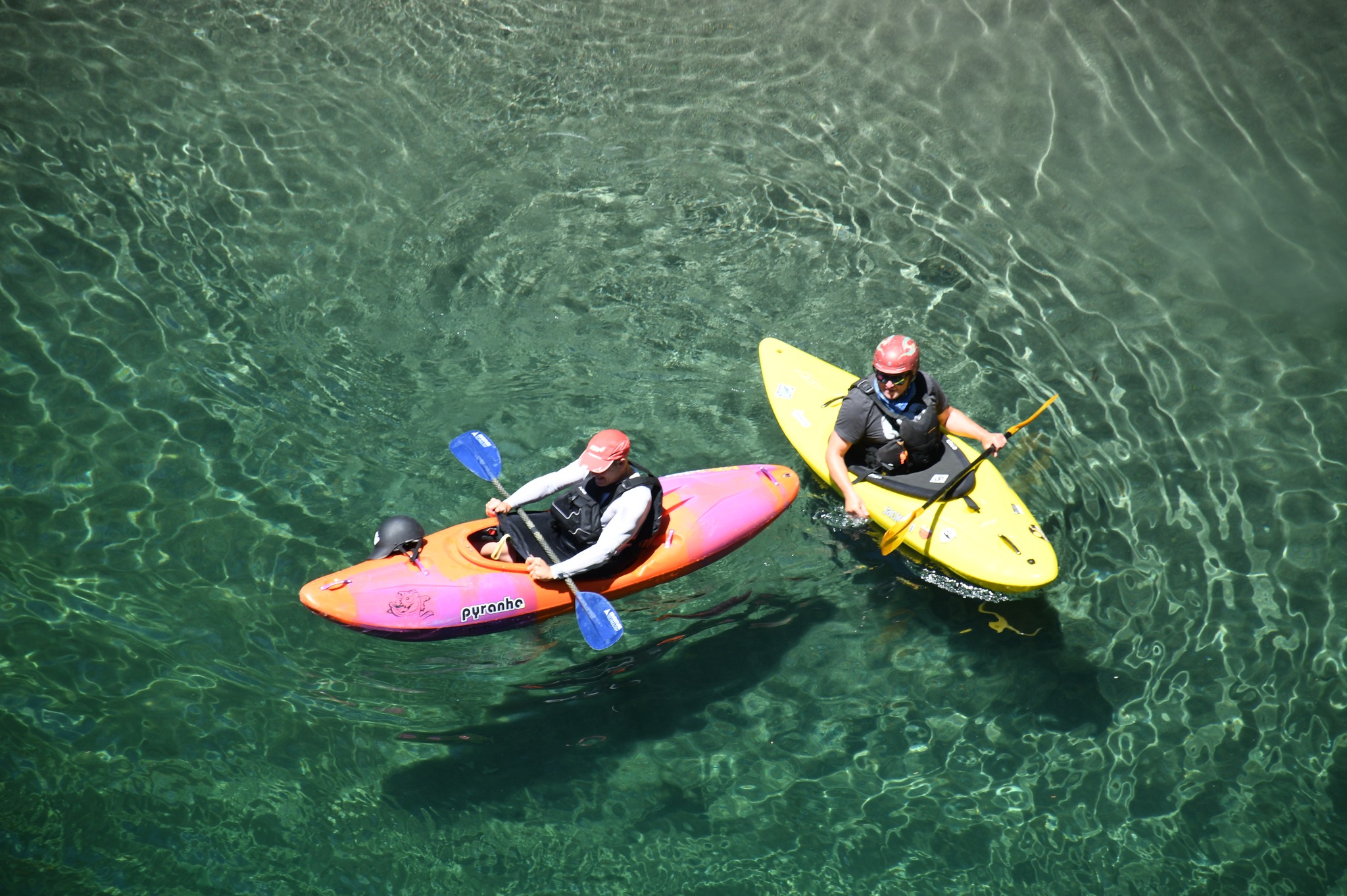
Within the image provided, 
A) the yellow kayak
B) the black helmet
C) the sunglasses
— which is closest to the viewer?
the black helmet

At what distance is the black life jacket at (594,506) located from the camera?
14.8ft

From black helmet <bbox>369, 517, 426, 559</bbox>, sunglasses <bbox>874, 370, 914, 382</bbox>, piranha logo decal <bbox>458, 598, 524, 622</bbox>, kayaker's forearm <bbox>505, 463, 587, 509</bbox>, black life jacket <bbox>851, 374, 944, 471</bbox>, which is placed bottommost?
piranha logo decal <bbox>458, 598, 524, 622</bbox>

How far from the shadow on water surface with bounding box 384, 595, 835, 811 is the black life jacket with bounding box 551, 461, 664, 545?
2.56 ft

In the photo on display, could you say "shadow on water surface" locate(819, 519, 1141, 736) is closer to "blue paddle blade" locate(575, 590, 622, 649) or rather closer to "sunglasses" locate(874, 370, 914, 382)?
"sunglasses" locate(874, 370, 914, 382)

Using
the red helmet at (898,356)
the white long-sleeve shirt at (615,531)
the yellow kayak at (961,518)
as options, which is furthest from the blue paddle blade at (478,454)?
the red helmet at (898,356)

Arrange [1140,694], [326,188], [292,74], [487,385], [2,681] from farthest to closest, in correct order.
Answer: [292,74] → [326,188] → [487,385] → [1140,694] → [2,681]

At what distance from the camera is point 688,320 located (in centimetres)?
646

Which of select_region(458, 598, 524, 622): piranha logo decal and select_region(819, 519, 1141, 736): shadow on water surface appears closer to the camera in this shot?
select_region(458, 598, 524, 622): piranha logo decal

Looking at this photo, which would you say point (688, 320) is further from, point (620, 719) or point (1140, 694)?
point (1140, 694)

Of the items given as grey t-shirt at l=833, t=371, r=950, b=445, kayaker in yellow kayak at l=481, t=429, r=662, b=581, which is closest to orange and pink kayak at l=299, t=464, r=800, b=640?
kayaker in yellow kayak at l=481, t=429, r=662, b=581

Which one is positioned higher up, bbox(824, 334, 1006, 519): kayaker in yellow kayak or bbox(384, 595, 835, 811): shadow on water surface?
bbox(824, 334, 1006, 519): kayaker in yellow kayak

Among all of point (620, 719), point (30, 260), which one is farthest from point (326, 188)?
point (620, 719)

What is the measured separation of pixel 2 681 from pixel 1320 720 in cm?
683

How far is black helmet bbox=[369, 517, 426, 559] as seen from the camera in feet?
15.0
